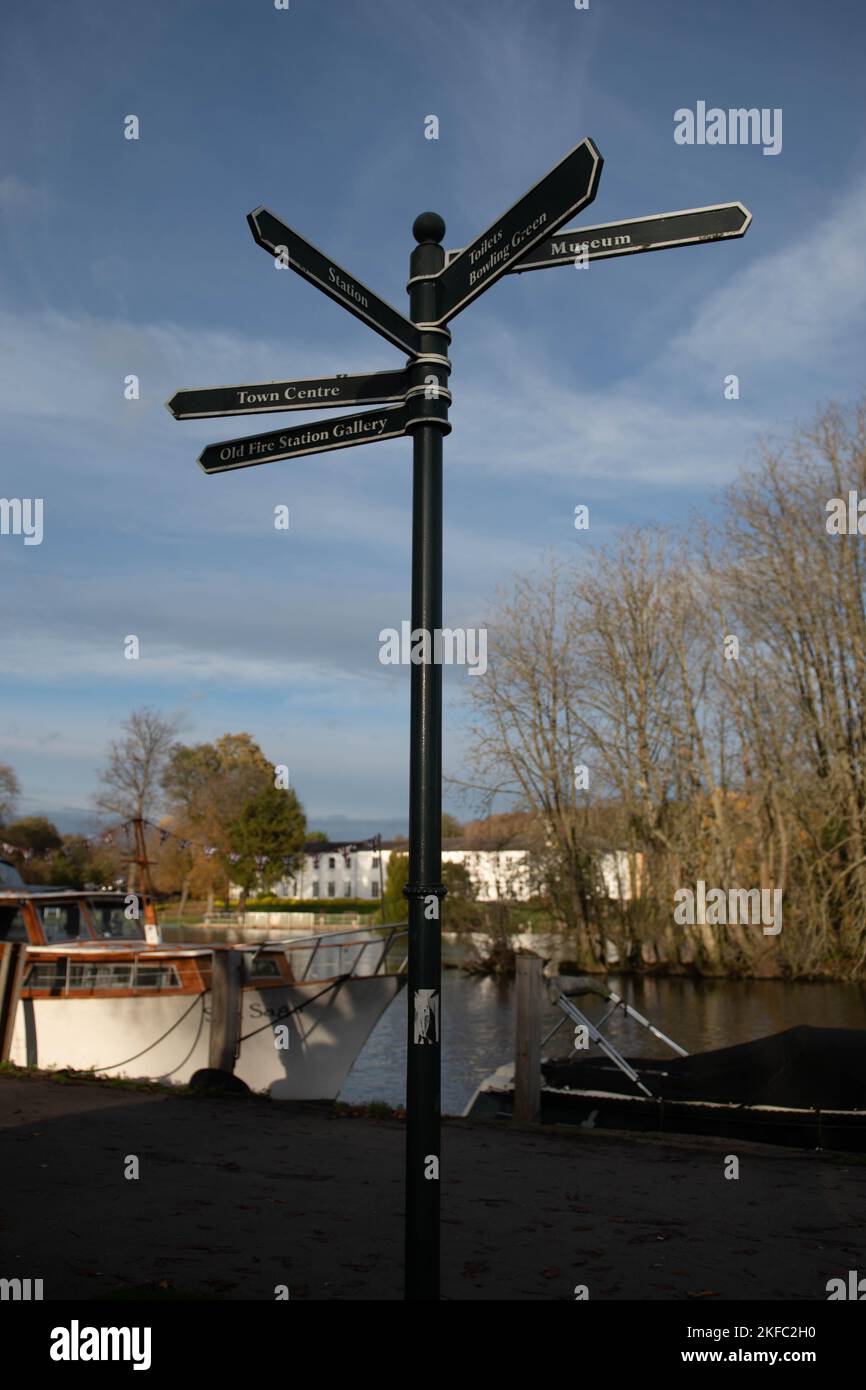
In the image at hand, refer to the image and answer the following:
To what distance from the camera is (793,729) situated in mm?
35531


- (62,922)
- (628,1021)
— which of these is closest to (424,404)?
(62,922)

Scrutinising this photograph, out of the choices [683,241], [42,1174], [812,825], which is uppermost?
[683,241]

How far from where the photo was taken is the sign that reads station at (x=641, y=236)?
3.92 meters

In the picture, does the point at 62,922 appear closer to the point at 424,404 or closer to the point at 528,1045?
the point at 528,1045

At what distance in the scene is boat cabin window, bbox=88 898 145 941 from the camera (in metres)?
19.4

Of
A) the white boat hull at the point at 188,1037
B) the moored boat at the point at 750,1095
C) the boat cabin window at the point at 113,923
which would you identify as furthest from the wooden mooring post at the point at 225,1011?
the boat cabin window at the point at 113,923

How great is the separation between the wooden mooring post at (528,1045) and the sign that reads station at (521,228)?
27.1 ft

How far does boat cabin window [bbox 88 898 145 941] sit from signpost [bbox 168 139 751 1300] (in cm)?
1638

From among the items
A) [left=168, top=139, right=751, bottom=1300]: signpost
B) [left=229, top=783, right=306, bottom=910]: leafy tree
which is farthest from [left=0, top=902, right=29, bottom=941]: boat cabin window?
[left=229, top=783, right=306, bottom=910]: leafy tree

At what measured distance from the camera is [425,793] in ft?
12.3
